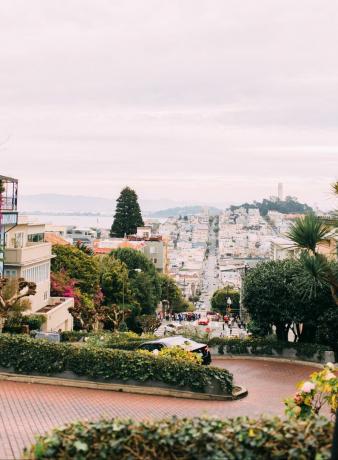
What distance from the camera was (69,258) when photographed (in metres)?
53.6

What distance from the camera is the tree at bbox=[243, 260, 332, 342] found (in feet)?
86.9

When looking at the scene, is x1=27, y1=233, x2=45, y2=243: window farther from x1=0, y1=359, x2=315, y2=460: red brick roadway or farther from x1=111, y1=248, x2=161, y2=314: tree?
x1=0, y1=359, x2=315, y2=460: red brick roadway

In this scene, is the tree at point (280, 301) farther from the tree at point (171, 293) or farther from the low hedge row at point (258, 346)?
the tree at point (171, 293)

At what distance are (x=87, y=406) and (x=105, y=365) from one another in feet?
9.17

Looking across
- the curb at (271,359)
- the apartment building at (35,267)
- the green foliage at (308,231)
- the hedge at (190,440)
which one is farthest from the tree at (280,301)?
the hedge at (190,440)

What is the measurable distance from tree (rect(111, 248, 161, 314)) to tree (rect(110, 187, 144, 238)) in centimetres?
2485

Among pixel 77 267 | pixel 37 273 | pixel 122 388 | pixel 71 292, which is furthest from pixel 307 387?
pixel 77 267

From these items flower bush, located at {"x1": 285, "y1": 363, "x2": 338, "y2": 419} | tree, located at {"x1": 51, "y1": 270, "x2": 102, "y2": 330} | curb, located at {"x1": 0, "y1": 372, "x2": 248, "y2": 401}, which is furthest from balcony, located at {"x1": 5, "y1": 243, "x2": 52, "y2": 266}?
flower bush, located at {"x1": 285, "y1": 363, "x2": 338, "y2": 419}

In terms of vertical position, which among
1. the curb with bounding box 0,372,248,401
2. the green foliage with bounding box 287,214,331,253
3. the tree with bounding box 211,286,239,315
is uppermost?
the green foliage with bounding box 287,214,331,253

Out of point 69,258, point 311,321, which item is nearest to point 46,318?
point 311,321

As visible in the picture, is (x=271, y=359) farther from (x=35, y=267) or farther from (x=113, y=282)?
(x=113, y=282)

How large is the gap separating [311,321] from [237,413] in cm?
1213

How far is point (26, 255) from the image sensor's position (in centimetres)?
3656

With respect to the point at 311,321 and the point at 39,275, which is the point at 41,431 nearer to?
the point at 311,321
